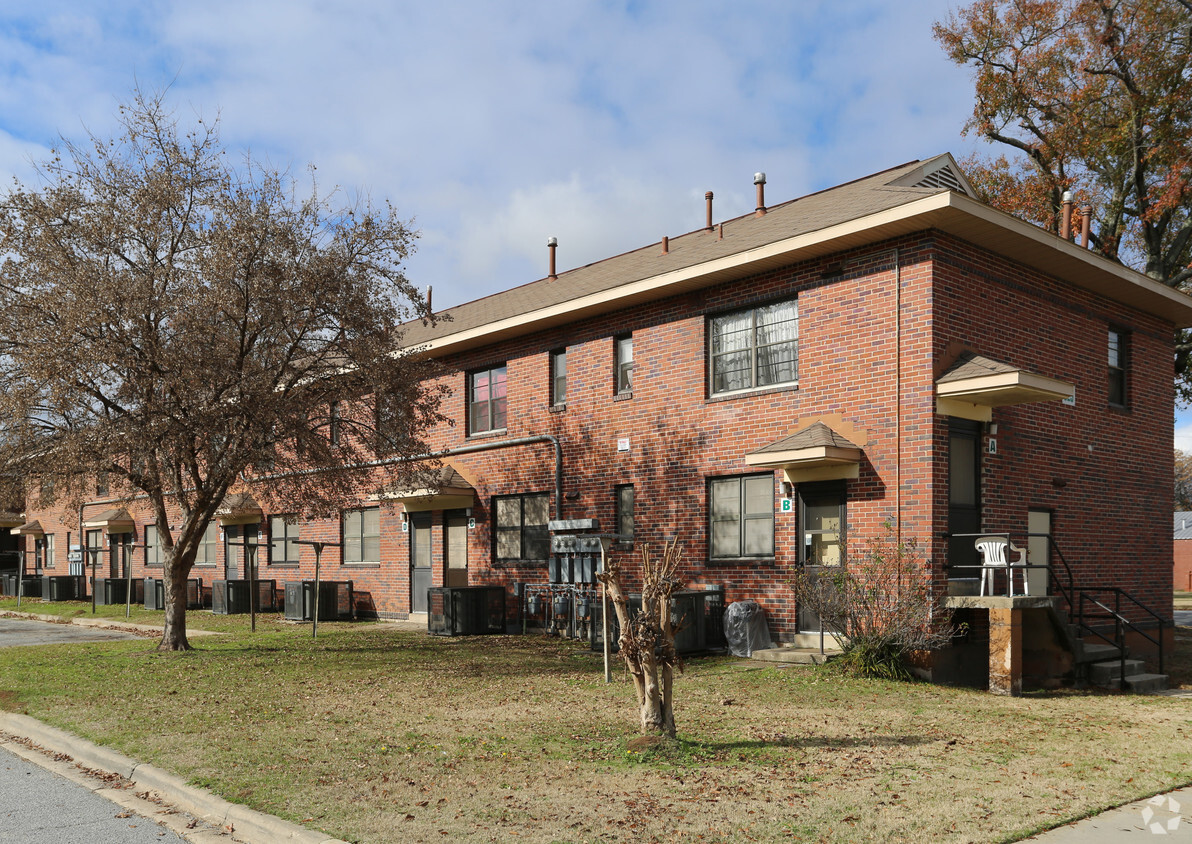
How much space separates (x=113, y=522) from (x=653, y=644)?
3344 centimetres

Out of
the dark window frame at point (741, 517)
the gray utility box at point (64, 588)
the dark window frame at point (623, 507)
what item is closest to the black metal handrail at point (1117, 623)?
the dark window frame at point (741, 517)

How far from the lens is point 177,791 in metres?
7.43

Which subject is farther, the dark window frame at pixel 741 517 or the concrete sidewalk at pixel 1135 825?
the dark window frame at pixel 741 517

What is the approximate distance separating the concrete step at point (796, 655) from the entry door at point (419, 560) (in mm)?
10527

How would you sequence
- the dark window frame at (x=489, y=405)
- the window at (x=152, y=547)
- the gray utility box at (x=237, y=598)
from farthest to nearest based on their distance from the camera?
the window at (x=152, y=547), the gray utility box at (x=237, y=598), the dark window frame at (x=489, y=405)

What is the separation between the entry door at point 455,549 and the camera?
2273 centimetres

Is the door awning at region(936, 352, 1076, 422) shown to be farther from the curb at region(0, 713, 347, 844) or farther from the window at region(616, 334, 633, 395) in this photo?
the curb at region(0, 713, 347, 844)

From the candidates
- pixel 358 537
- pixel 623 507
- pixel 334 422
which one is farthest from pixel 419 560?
pixel 334 422

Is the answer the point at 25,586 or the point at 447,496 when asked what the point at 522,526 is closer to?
the point at 447,496

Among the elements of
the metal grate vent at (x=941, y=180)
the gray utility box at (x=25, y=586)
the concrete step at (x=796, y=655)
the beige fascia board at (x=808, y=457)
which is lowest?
the gray utility box at (x=25, y=586)

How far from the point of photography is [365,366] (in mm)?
16047

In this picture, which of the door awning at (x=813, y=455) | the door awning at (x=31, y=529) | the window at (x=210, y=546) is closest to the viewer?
the door awning at (x=813, y=455)

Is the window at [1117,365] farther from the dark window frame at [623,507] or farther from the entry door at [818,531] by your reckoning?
the dark window frame at [623,507]

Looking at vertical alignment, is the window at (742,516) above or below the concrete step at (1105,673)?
above
